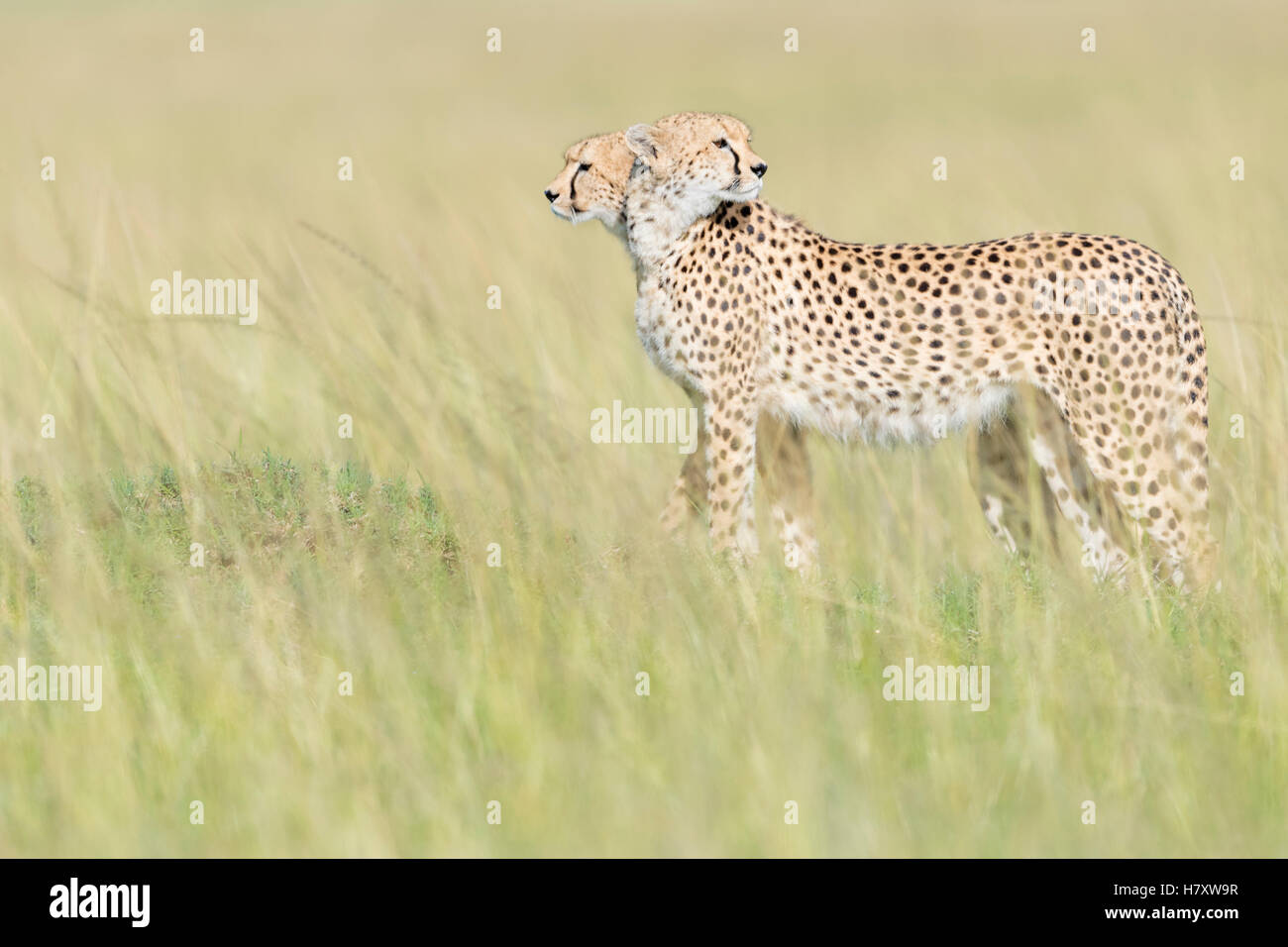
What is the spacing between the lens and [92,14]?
69.1ft

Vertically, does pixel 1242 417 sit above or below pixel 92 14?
below

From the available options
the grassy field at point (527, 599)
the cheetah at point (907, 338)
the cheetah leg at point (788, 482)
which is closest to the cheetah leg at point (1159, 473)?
the cheetah at point (907, 338)

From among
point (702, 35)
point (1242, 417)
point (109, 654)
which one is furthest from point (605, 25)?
point (109, 654)

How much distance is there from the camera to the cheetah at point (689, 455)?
5809 millimetres

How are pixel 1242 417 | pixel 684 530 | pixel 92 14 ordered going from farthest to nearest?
pixel 92 14 → pixel 1242 417 → pixel 684 530

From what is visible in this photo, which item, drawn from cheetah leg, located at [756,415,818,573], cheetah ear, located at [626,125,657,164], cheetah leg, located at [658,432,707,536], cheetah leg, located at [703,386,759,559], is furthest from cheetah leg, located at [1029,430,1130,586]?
cheetah ear, located at [626,125,657,164]

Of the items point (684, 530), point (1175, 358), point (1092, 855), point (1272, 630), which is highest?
point (1175, 358)

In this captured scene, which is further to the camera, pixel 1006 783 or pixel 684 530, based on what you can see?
pixel 684 530

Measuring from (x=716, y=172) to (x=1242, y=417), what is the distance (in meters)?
2.10

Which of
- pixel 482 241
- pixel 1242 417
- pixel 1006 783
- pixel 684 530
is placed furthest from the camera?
pixel 482 241

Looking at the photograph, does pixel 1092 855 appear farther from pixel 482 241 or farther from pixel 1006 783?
pixel 482 241

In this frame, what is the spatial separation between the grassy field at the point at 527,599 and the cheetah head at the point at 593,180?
0.59 meters

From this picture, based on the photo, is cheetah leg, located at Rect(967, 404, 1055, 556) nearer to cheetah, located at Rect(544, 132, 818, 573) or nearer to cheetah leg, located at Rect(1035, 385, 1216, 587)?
cheetah leg, located at Rect(1035, 385, 1216, 587)

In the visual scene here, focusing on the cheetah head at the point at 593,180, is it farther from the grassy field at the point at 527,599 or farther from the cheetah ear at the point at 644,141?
the grassy field at the point at 527,599
